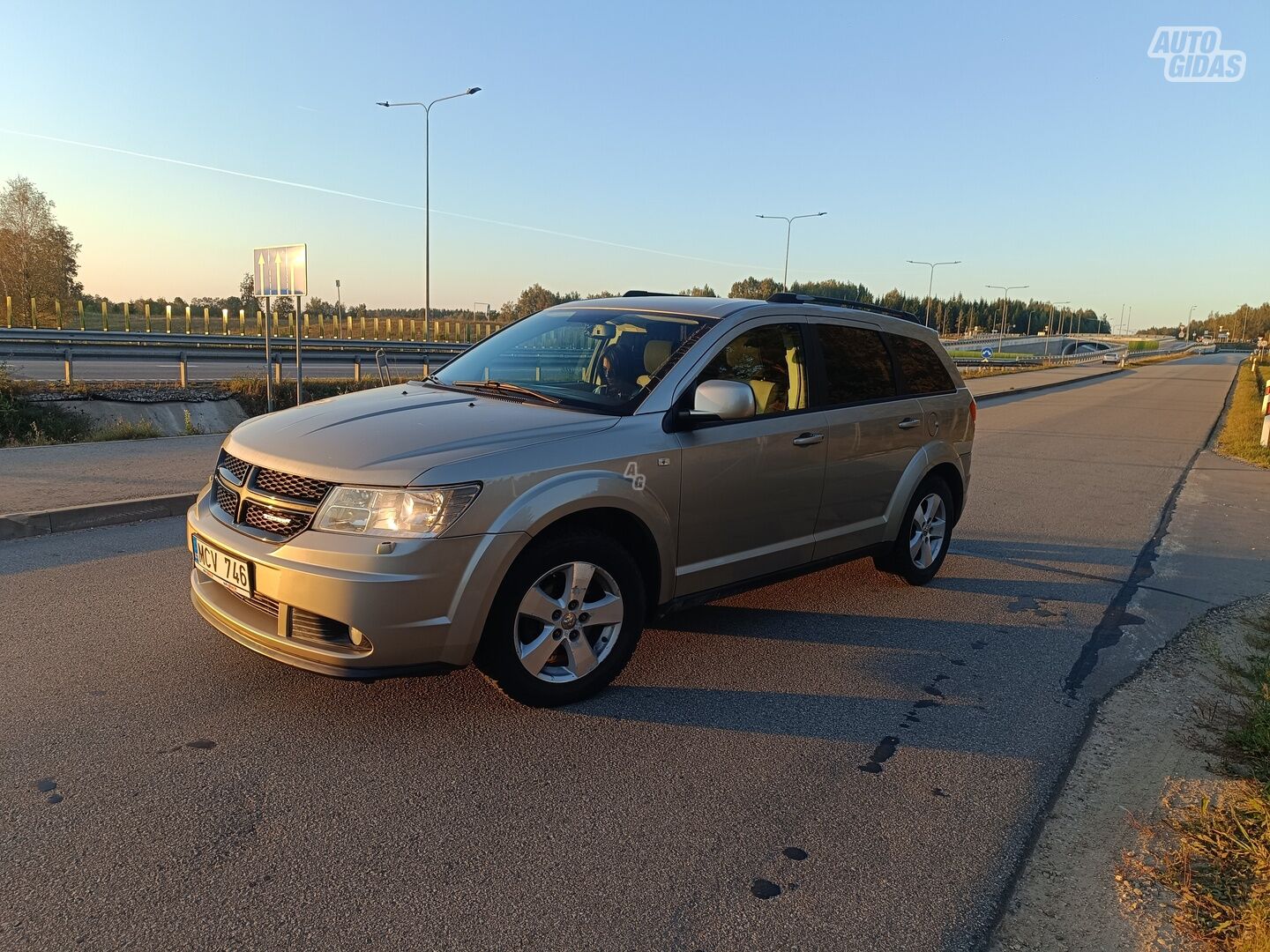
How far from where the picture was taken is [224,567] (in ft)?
12.1

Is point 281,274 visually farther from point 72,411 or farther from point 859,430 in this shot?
point 859,430

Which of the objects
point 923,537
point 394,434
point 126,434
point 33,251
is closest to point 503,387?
point 394,434

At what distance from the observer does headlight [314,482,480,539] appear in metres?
3.37

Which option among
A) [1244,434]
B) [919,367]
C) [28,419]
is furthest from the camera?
[1244,434]

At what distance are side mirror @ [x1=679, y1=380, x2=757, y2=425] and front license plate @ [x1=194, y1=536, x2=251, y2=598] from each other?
2.01 meters

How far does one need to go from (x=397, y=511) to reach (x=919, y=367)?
3.98m

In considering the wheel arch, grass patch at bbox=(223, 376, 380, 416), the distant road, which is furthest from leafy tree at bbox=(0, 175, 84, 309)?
the wheel arch

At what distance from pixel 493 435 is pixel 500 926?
6.27 feet

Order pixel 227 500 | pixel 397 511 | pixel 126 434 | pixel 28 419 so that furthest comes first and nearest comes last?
pixel 28 419 < pixel 126 434 < pixel 227 500 < pixel 397 511

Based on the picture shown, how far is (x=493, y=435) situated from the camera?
12.2 ft

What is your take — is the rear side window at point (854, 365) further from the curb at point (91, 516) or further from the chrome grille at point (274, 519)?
the curb at point (91, 516)

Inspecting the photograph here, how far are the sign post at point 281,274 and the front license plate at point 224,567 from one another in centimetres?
1031

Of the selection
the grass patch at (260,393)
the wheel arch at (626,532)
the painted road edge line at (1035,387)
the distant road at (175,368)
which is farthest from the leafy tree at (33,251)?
the wheel arch at (626,532)

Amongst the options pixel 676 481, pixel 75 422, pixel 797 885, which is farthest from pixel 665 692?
pixel 75 422
